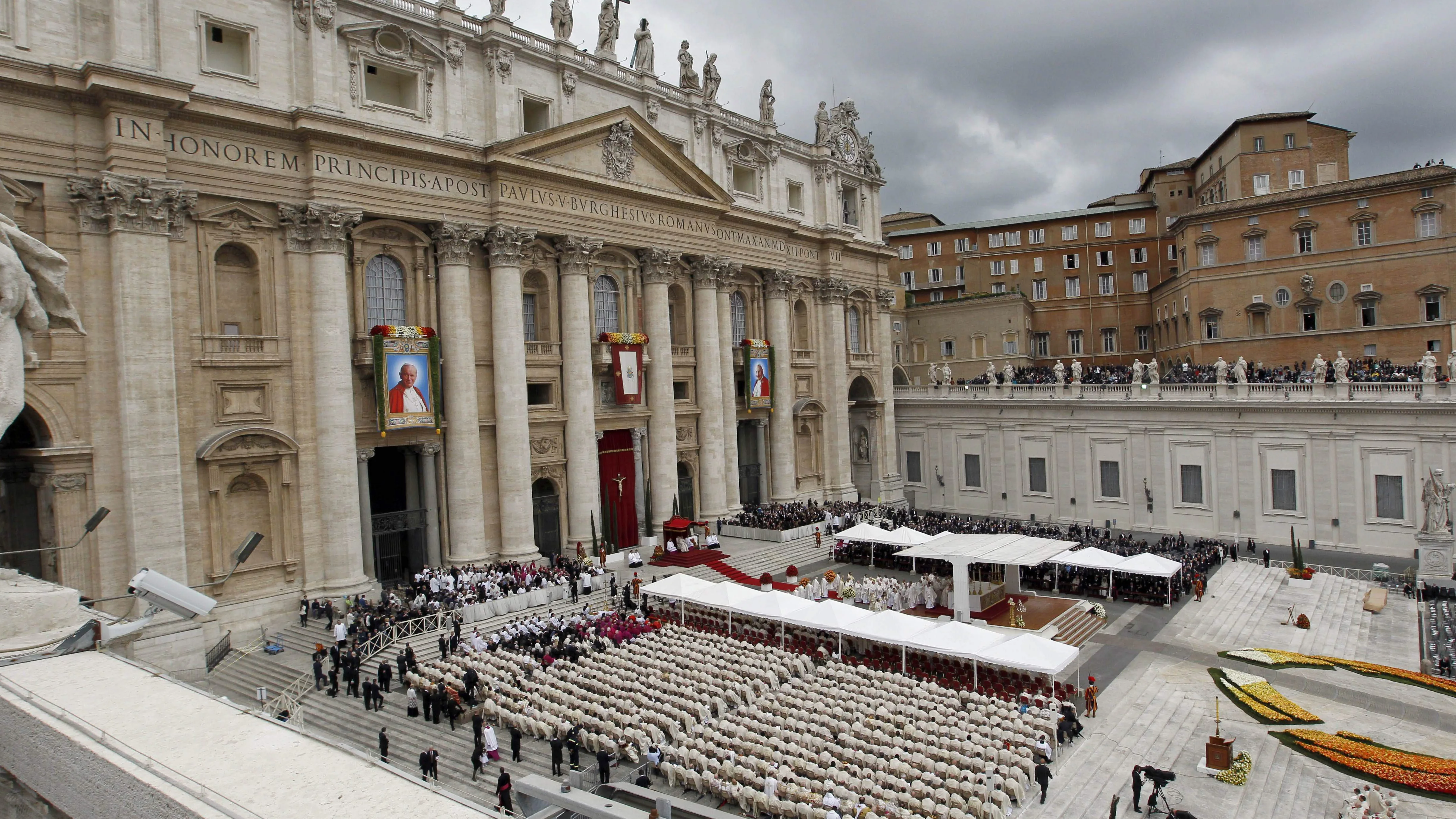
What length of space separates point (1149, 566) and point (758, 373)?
22.0 meters

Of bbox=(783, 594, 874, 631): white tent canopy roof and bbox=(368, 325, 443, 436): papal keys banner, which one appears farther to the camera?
bbox=(368, 325, 443, 436): papal keys banner

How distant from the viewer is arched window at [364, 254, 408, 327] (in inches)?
1286

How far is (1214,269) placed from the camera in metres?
54.3

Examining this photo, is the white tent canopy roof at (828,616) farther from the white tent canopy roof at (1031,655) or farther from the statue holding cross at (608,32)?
the statue holding cross at (608,32)

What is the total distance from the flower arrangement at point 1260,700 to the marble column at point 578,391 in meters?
24.1

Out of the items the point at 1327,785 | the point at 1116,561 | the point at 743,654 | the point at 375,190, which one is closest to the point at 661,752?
the point at 743,654

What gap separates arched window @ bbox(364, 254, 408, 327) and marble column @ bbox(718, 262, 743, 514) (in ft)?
53.9

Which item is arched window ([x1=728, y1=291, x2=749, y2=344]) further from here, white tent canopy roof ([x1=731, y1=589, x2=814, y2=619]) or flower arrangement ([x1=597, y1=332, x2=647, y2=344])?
white tent canopy roof ([x1=731, y1=589, x2=814, y2=619])

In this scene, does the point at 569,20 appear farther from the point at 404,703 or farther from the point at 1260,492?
the point at 1260,492

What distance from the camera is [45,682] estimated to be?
9.12 metres

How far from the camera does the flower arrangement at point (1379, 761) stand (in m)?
17.5

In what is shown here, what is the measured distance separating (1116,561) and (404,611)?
24.6 meters

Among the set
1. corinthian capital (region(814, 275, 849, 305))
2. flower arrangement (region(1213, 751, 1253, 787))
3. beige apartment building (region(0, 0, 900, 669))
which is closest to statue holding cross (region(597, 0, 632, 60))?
beige apartment building (region(0, 0, 900, 669))

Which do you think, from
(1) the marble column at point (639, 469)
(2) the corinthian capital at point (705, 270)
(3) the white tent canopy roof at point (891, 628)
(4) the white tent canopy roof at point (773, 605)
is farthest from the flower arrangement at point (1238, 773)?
(2) the corinthian capital at point (705, 270)
